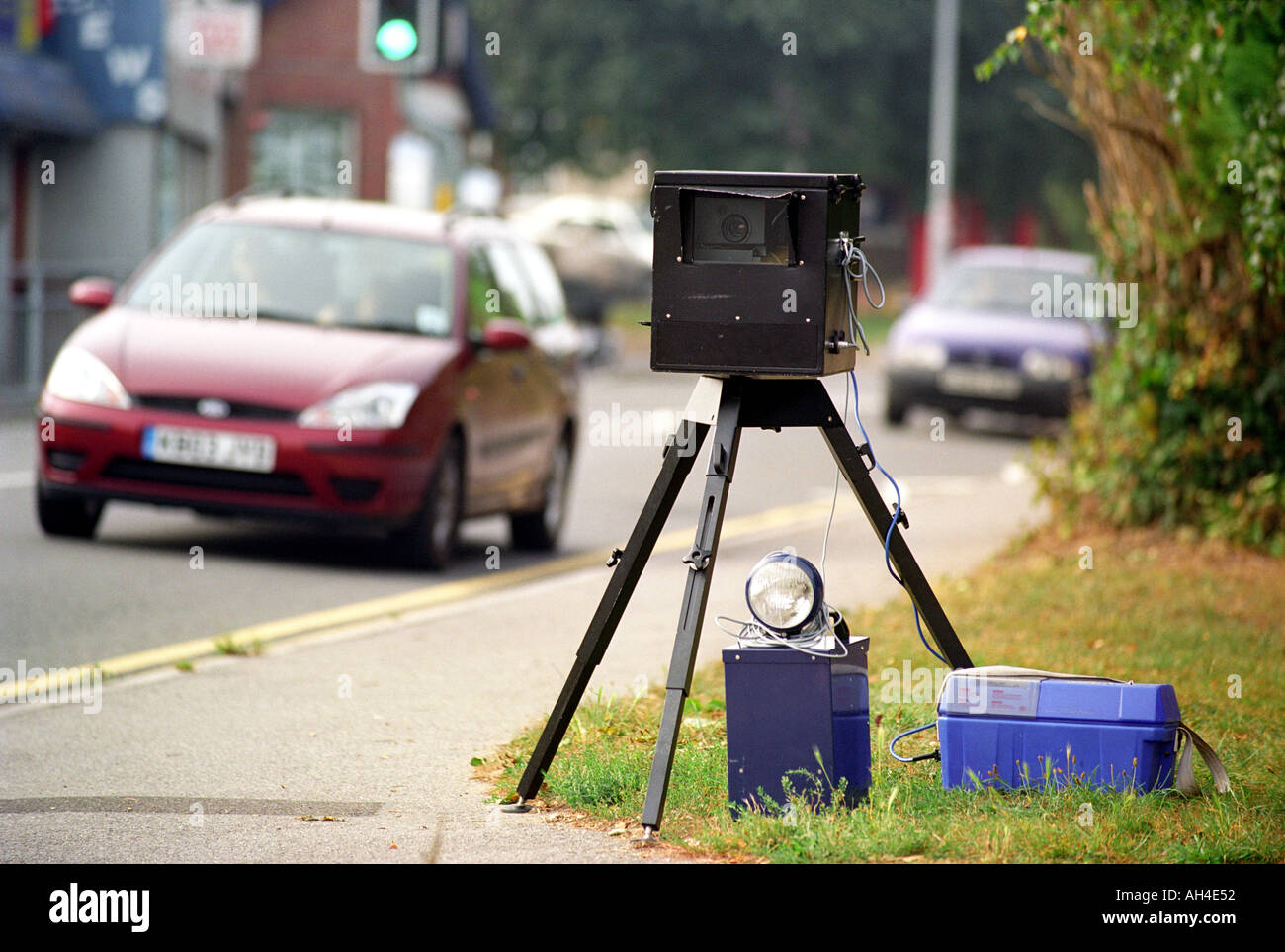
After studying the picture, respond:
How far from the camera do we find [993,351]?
65.4ft

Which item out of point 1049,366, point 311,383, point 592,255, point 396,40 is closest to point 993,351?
point 1049,366

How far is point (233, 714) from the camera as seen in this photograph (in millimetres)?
6691

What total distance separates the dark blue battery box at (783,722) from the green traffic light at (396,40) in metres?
9.67

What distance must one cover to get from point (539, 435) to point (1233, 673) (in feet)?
17.6

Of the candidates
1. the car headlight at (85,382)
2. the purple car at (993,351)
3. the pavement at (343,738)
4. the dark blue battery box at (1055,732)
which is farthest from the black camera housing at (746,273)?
the purple car at (993,351)

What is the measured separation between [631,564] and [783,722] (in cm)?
56

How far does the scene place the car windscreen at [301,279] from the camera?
10672 millimetres

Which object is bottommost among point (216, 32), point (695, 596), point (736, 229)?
point (695, 596)

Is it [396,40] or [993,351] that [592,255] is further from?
[396,40]

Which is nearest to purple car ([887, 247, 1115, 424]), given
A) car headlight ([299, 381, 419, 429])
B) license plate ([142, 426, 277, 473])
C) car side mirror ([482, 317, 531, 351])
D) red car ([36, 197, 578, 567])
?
red car ([36, 197, 578, 567])

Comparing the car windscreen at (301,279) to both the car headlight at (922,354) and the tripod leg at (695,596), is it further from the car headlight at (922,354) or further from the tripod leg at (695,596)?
the car headlight at (922,354)

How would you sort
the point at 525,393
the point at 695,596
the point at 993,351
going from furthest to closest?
1. the point at 993,351
2. the point at 525,393
3. the point at 695,596

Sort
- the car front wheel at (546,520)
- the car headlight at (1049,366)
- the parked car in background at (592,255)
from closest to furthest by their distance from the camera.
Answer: the car front wheel at (546,520) → the car headlight at (1049,366) → the parked car in background at (592,255)
